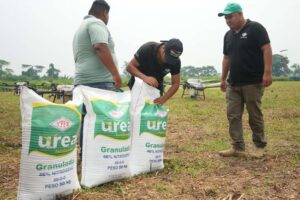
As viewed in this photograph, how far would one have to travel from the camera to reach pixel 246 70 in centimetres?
380

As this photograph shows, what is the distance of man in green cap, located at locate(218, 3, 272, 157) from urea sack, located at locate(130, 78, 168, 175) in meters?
1.14

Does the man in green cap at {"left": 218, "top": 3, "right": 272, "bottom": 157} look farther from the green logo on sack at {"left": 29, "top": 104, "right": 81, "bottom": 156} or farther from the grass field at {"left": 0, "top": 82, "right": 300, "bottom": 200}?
the green logo on sack at {"left": 29, "top": 104, "right": 81, "bottom": 156}

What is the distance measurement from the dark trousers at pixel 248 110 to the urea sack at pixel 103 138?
1622mm

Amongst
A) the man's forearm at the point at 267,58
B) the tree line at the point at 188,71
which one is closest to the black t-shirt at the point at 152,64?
the man's forearm at the point at 267,58

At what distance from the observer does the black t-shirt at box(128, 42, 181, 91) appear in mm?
3264

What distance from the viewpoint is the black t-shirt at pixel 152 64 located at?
3264 millimetres

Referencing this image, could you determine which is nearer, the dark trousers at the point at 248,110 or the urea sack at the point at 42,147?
the urea sack at the point at 42,147

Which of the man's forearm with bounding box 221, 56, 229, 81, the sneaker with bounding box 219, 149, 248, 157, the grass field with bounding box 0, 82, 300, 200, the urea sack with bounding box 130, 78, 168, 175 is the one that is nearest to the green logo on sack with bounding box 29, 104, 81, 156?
the grass field with bounding box 0, 82, 300, 200

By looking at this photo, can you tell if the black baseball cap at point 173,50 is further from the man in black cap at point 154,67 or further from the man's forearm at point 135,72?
the man's forearm at point 135,72

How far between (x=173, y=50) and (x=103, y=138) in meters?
0.99

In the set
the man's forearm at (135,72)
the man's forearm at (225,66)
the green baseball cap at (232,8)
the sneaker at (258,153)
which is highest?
the green baseball cap at (232,8)

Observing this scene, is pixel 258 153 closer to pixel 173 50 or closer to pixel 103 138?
pixel 173 50

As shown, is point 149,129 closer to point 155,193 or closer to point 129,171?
point 129,171

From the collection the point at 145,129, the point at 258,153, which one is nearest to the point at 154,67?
the point at 145,129
